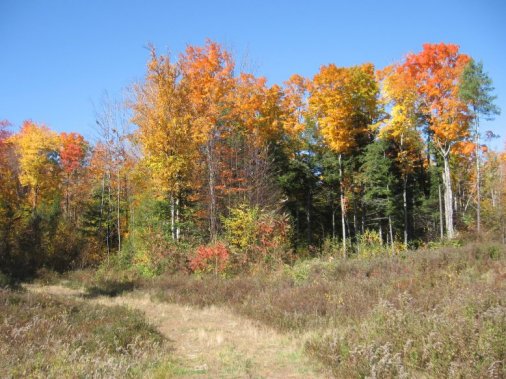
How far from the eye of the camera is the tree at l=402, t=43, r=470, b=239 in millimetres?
23328

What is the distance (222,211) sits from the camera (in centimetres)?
2158

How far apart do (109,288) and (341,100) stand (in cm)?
1779

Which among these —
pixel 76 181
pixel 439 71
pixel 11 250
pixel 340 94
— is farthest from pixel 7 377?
pixel 76 181

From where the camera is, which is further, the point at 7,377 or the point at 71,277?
the point at 71,277

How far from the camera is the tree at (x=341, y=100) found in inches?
985

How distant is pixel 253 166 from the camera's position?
22250mm

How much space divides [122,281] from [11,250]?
8858mm

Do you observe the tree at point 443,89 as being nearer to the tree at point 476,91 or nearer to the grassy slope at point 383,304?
the tree at point 476,91

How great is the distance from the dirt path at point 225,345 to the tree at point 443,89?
58.5 ft

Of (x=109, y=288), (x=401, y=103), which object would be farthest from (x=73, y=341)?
(x=401, y=103)

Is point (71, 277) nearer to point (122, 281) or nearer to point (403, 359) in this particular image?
point (122, 281)

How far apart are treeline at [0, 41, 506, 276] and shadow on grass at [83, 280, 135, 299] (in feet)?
5.72

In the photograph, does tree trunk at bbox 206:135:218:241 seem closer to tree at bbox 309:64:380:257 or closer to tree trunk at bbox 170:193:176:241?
tree trunk at bbox 170:193:176:241

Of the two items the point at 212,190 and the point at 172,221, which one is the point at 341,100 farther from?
the point at 172,221
